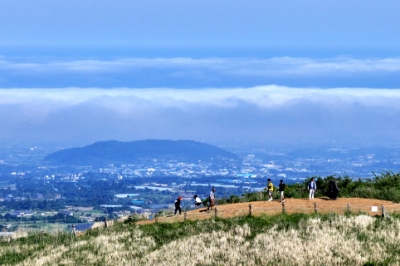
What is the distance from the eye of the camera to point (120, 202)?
6068 inches

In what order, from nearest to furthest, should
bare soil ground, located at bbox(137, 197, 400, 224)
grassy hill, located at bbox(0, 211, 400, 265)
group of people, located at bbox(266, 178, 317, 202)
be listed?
grassy hill, located at bbox(0, 211, 400, 265) < bare soil ground, located at bbox(137, 197, 400, 224) < group of people, located at bbox(266, 178, 317, 202)

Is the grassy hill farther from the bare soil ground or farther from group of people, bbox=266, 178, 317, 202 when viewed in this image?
group of people, bbox=266, 178, 317, 202

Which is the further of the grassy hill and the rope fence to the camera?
the rope fence

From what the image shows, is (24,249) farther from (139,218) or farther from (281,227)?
(281,227)

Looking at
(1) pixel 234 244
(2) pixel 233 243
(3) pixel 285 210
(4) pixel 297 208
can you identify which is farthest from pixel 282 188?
(1) pixel 234 244

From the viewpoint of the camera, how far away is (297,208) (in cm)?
4181

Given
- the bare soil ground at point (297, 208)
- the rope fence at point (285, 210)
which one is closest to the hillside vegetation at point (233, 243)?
the rope fence at point (285, 210)

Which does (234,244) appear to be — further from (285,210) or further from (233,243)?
(285,210)

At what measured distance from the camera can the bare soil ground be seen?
136 ft

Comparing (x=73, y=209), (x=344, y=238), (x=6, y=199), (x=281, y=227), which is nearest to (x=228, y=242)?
(x=281, y=227)

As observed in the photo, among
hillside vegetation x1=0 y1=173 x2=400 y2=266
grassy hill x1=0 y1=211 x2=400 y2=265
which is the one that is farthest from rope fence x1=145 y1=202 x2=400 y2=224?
grassy hill x1=0 y1=211 x2=400 y2=265

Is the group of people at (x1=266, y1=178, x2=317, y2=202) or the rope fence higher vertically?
the group of people at (x1=266, y1=178, x2=317, y2=202)

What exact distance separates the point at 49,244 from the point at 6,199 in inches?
5396

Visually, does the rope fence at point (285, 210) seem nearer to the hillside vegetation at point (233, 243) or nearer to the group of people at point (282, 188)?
the hillside vegetation at point (233, 243)
